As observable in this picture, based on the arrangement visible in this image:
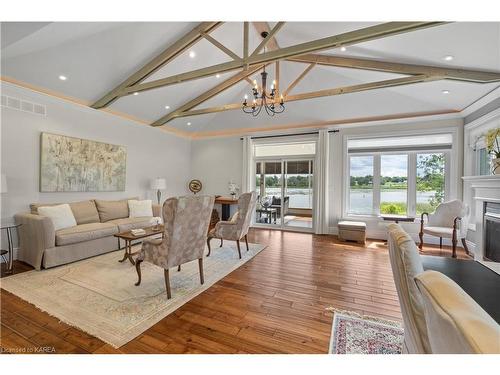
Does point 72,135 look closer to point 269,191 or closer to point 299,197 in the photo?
point 269,191

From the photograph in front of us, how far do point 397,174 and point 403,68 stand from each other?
2.57 m

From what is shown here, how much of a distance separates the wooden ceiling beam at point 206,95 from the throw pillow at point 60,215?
10.0 ft

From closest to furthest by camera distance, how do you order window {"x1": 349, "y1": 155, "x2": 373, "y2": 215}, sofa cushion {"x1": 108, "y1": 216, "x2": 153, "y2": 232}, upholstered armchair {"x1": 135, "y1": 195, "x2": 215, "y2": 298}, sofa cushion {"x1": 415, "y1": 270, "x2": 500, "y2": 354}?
sofa cushion {"x1": 415, "y1": 270, "x2": 500, "y2": 354} < upholstered armchair {"x1": 135, "y1": 195, "x2": 215, "y2": 298} < sofa cushion {"x1": 108, "y1": 216, "x2": 153, "y2": 232} < window {"x1": 349, "y1": 155, "x2": 373, "y2": 215}

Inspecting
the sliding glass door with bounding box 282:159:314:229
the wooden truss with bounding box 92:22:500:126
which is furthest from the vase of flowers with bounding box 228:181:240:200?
the wooden truss with bounding box 92:22:500:126

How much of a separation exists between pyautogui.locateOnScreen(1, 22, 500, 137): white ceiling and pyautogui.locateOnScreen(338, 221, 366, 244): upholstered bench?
8.35 ft

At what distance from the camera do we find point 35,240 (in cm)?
314

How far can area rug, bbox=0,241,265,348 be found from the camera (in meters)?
1.97

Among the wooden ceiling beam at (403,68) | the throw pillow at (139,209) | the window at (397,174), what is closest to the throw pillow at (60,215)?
the throw pillow at (139,209)

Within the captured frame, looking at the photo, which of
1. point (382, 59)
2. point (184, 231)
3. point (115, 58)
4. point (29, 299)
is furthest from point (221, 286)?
point (382, 59)

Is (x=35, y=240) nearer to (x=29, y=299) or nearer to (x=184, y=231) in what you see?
(x=29, y=299)

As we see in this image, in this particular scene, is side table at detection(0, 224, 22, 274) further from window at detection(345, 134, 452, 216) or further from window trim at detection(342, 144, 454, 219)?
window at detection(345, 134, 452, 216)

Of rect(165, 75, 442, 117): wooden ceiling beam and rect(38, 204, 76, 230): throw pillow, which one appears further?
rect(165, 75, 442, 117): wooden ceiling beam

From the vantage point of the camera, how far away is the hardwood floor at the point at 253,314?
5.65 feet
